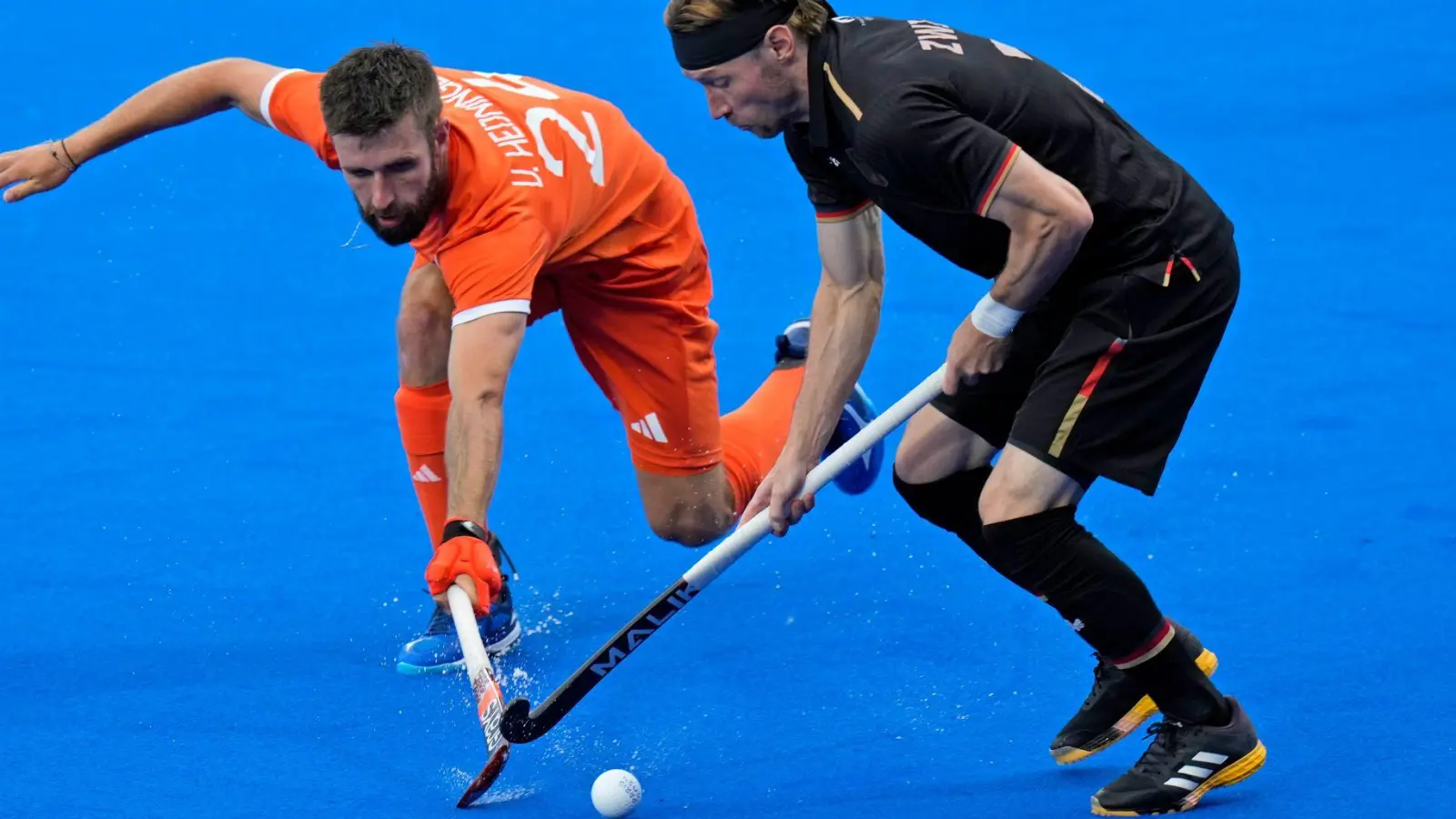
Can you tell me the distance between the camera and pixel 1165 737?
3.41 meters

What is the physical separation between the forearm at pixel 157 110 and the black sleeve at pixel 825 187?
5.18 ft

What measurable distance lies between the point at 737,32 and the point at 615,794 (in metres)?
1.44

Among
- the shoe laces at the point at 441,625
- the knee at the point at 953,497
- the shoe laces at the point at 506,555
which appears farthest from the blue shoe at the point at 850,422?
the shoe laces at the point at 441,625

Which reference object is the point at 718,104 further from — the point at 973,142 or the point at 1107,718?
the point at 1107,718

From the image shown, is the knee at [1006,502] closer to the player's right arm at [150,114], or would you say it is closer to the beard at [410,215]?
the beard at [410,215]

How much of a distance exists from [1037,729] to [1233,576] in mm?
878

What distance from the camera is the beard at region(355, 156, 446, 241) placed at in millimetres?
3754

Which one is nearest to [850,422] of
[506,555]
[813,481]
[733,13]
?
[506,555]

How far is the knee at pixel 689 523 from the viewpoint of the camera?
14.9 feet

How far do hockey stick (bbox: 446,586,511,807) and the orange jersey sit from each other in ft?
2.05

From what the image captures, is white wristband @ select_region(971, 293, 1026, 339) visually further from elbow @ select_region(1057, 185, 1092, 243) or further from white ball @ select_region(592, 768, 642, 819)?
white ball @ select_region(592, 768, 642, 819)

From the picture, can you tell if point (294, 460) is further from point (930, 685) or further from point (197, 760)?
point (930, 685)

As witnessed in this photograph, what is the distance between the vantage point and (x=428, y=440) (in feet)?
13.9

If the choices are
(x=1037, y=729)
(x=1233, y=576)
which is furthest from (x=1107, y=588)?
(x=1233, y=576)
